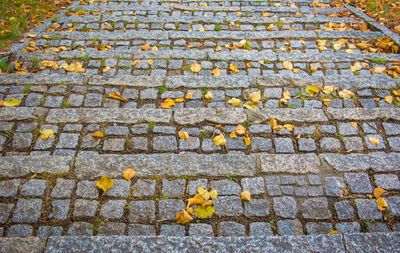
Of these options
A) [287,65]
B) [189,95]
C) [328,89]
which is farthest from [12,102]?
[328,89]

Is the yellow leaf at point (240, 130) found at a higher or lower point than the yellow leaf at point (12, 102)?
lower

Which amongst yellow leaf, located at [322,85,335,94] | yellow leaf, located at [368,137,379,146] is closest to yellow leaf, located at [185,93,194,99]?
yellow leaf, located at [322,85,335,94]

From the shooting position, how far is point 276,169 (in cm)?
236

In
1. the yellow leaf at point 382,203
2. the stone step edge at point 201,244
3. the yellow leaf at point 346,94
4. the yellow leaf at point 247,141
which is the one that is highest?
the yellow leaf at point 346,94

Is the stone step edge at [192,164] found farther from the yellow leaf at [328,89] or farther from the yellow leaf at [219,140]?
the yellow leaf at [328,89]

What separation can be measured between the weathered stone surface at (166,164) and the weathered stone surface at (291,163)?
0.11 m

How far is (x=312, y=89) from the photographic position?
3115 millimetres

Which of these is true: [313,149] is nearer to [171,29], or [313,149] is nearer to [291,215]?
[291,215]

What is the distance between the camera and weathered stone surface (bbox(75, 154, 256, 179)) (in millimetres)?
2309

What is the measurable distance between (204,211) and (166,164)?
1.65 feet

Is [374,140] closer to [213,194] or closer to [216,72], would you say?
[213,194]

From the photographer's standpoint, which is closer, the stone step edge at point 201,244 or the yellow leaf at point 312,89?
the stone step edge at point 201,244

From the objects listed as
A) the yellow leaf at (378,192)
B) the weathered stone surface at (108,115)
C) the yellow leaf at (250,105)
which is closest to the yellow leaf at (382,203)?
the yellow leaf at (378,192)

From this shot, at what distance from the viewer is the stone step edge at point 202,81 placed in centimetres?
314
